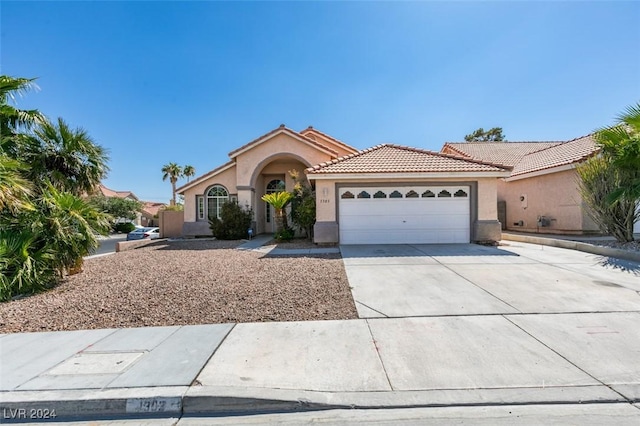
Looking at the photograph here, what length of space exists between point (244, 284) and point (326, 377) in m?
3.99

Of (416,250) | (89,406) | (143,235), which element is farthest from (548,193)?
(143,235)

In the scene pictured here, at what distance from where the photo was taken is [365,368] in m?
3.51

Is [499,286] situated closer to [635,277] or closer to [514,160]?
[635,277]

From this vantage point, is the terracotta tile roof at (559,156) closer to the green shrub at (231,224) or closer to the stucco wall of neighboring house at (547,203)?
the stucco wall of neighboring house at (547,203)

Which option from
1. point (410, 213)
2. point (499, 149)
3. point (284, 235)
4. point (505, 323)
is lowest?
point (505, 323)

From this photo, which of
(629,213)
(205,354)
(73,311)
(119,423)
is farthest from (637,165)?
(73,311)

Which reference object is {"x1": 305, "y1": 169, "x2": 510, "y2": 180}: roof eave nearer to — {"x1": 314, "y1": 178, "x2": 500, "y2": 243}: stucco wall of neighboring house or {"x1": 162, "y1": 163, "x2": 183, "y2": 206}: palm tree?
{"x1": 314, "y1": 178, "x2": 500, "y2": 243}: stucco wall of neighboring house

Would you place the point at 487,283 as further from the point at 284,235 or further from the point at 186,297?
the point at 284,235

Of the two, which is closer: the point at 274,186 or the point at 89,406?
the point at 89,406

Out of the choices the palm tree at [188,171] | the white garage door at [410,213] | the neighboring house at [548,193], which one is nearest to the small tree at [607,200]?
the neighboring house at [548,193]

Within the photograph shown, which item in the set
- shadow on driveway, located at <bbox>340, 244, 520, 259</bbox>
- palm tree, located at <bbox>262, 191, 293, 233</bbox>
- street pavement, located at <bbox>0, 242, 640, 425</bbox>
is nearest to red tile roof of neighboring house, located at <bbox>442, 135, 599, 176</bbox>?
shadow on driveway, located at <bbox>340, 244, 520, 259</bbox>

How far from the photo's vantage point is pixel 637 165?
9.77m

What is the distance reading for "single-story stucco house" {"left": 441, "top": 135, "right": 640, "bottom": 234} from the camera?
13797 mm

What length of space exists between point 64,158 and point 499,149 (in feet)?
90.2
